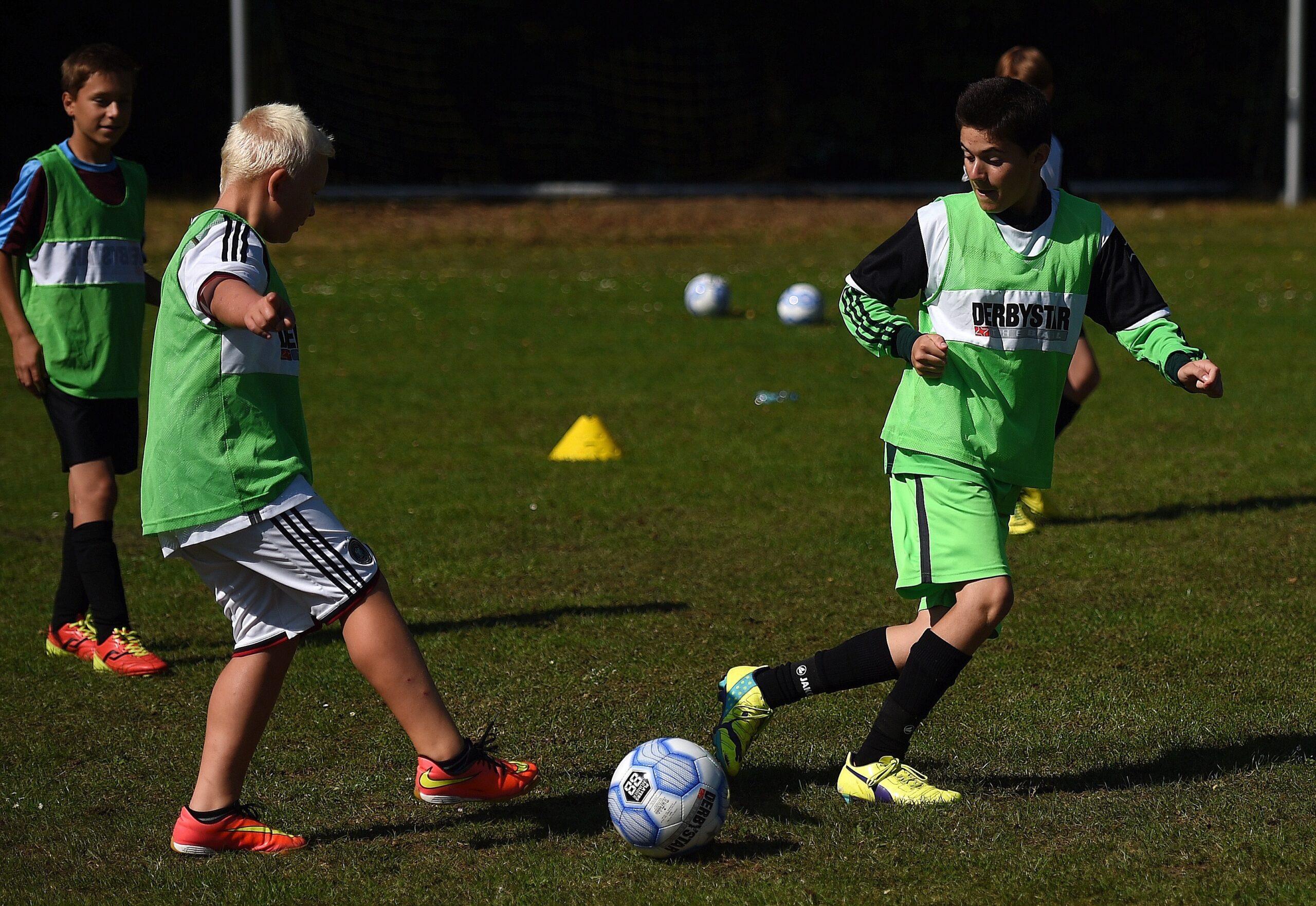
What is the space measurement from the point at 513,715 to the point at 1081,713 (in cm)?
179

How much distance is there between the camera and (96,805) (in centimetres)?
407

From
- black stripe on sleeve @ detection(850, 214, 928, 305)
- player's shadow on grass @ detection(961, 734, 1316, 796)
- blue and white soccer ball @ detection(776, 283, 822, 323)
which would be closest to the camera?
black stripe on sleeve @ detection(850, 214, 928, 305)

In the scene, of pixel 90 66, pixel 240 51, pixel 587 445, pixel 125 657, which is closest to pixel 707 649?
pixel 125 657

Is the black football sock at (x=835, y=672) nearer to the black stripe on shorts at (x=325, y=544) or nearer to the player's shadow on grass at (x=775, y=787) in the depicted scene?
the player's shadow on grass at (x=775, y=787)

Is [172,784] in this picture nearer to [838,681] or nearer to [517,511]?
[838,681]

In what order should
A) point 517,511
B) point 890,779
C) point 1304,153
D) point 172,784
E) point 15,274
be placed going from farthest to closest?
point 1304,153 → point 517,511 → point 15,274 → point 172,784 → point 890,779

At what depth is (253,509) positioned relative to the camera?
11.5ft

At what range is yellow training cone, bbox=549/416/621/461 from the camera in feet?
29.2

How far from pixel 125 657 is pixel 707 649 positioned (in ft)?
6.85

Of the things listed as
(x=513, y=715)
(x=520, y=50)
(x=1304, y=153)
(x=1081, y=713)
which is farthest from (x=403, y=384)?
(x=1304, y=153)

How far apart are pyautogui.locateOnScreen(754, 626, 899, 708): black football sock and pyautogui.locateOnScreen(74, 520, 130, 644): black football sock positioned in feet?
8.54

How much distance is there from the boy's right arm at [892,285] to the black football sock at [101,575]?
9.92ft

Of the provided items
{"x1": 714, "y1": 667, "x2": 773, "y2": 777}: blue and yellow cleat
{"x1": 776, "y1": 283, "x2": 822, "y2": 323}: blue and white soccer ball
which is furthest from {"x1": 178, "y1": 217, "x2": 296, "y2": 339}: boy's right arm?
{"x1": 776, "y1": 283, "x2": 822, "y2": 323}: blue and white soccer ball

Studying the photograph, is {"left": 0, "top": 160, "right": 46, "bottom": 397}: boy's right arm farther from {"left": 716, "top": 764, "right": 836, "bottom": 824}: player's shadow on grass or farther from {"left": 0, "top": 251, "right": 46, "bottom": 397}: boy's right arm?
{"left": 716, "top": 764, "right": 836, "bottom": 824}: player's shadow on grass
